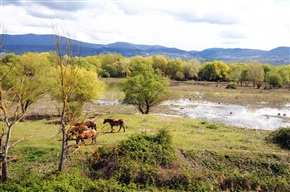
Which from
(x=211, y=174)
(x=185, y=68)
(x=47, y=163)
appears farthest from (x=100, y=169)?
(x=185, y=68)

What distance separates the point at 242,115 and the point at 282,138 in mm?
25189

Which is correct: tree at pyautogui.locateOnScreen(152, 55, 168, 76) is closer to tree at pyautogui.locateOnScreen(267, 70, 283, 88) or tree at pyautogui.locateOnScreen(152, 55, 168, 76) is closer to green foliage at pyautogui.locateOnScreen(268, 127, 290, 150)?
tree at pyautogui.locateOnScreen(267, 70, 283, 88)

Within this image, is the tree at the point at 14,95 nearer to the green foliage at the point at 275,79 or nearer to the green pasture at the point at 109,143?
the green pasture at the point at 109,143

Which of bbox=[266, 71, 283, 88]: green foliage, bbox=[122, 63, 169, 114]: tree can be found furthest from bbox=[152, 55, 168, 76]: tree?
bbox=[122, 63, 169, 114]: tree

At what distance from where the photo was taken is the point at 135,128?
29156 millimetres

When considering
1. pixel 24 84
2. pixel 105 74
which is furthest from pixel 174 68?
pixel 24 84

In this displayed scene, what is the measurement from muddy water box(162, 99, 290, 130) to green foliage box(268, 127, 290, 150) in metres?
13.5

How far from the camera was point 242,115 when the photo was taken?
49.4 metres

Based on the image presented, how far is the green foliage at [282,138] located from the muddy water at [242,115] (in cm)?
1345

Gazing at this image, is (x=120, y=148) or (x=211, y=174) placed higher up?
(x=120, y=148)

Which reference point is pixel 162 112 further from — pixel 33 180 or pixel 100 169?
pixel 33 180

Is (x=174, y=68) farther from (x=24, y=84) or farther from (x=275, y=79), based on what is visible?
(x=24, y=84)

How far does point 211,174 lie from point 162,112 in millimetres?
30534

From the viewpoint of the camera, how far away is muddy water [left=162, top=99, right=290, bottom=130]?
138ft
